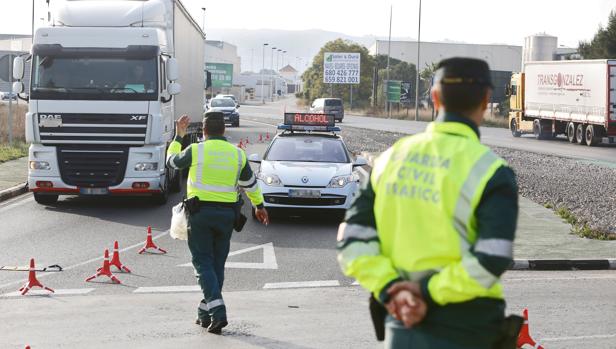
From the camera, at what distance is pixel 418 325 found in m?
3.66

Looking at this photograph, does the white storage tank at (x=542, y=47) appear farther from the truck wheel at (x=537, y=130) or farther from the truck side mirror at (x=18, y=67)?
the truck side mirror at (x=18, y=67)

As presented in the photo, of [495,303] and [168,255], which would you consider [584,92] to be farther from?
[495,303]

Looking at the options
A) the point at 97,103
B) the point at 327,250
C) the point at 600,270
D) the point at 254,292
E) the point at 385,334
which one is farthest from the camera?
the point at 97,103

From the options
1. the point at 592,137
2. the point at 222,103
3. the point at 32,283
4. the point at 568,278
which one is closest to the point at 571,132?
the point at 592,137

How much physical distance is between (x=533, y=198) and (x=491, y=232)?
58.0 ft

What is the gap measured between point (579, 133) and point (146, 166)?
98.5 feet

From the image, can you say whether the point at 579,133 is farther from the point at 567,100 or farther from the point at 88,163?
the point at 88,163

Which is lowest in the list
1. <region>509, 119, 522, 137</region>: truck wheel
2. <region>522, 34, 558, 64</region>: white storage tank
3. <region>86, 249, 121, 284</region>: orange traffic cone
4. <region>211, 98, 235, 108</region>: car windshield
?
<region>509, 119, 522, 137</region>: truck wheel

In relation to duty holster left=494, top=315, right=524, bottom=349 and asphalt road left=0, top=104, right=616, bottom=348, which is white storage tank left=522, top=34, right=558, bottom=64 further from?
duty holster left=494, top=315, right=524, bottom=349

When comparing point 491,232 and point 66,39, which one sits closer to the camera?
point 491,232

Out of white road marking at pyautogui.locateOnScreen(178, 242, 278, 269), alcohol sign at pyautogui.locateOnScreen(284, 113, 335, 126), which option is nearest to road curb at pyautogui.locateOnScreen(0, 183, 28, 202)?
alcohol sign at pyautogui.locateOnScreen(284, 113, 335, 126)

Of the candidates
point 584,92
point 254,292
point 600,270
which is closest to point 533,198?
point 600,270

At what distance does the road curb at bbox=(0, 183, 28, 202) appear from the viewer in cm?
1981

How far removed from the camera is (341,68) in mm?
99875
